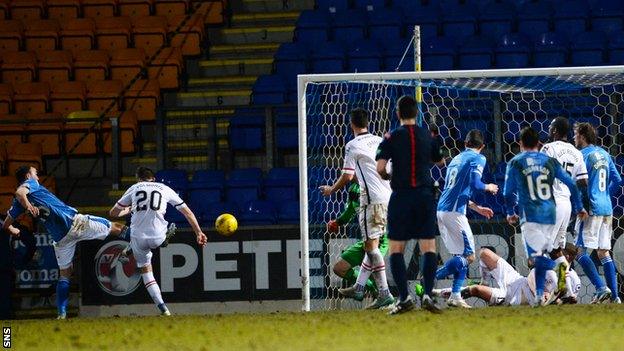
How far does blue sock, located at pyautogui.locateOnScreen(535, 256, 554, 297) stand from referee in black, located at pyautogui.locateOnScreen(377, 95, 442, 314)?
1551mm

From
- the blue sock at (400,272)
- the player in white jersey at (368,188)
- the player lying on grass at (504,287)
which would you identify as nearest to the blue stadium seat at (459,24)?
the player lying on grass at (504,287)

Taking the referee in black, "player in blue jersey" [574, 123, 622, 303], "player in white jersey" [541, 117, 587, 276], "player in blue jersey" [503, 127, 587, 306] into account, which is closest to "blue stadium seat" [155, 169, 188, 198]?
"player in white jersey" [541, 117, 587, 276]

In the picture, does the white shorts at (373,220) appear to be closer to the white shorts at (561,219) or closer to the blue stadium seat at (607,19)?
the white shorts at (561,219)

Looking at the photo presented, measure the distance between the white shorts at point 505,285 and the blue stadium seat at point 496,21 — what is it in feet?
25.8

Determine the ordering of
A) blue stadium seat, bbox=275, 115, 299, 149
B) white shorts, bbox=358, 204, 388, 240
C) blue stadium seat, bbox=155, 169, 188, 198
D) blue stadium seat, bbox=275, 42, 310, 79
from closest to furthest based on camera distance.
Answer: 1. white shorts, bbox=358, 204, 388, 240
2. blue stadium seat, bbox=155, 169, 188, 198
3. blue stadium seat, bbox=275, 115, 299, 149
4. blue stadium seat, bbox=275, 42, 310, 79

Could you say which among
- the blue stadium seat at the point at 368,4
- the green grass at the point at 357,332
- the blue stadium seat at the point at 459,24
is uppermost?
the blue stadium seat at the point at 368,4

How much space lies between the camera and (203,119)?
2055 centimetres

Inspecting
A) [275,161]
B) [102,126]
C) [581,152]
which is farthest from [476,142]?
[102,126]

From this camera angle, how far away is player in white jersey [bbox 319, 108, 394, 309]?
14586mm

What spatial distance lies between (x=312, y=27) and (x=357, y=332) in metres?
13.5

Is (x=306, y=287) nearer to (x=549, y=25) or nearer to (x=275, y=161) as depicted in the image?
(x=275, y=161)

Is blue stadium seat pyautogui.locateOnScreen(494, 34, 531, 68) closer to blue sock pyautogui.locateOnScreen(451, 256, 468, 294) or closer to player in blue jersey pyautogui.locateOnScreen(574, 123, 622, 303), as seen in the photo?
player in blue jersey pyautogui.locateOnScreen(574, 123, 622, 303)

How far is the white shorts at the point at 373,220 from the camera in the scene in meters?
14.7

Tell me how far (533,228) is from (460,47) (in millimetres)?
8897
